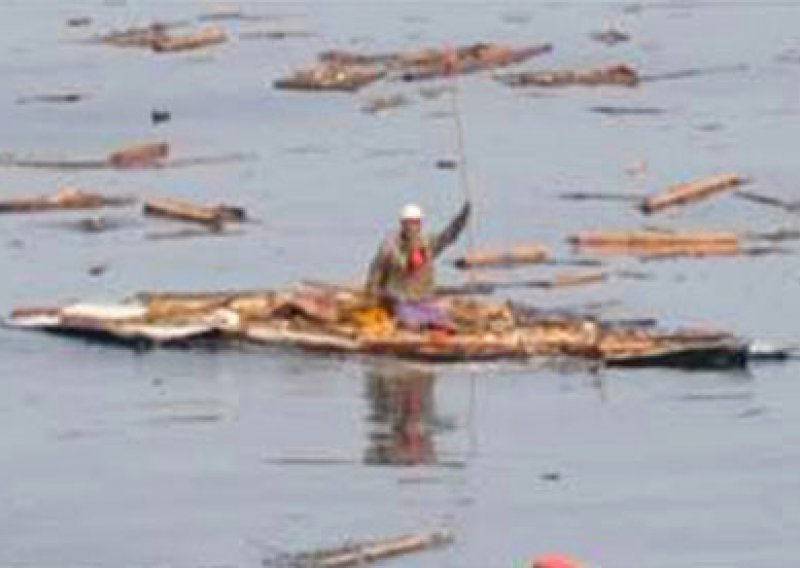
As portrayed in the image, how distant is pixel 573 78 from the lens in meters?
64.9

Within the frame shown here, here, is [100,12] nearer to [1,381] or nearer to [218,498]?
[1,381]

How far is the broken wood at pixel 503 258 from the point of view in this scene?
149ft

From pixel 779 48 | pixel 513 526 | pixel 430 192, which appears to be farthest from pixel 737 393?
pixel 779 48

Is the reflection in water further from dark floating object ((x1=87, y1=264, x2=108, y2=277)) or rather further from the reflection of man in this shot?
dark floating object ((x1=87, y1=264, x2=108, y2=277))

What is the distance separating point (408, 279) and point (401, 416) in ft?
4.81

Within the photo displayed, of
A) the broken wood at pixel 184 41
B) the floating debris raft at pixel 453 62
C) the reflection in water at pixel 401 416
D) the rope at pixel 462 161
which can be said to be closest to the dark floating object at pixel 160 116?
the floating debris raft at pixel 453 62

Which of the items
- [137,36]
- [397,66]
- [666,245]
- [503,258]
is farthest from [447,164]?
[137,36]

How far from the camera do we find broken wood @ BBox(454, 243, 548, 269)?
149 feet

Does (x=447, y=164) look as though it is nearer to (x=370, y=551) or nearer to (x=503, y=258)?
(x=503, y=258)

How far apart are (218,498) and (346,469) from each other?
1.54m

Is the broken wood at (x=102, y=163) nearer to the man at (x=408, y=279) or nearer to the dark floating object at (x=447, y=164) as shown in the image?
the dark floating object at (x=447, y=164)

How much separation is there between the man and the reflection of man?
553 millimetres

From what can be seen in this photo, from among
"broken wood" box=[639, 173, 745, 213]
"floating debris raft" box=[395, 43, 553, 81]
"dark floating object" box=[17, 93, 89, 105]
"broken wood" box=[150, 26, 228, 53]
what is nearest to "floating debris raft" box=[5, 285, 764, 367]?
"broken wood" box=[639, 173, 745, 213]

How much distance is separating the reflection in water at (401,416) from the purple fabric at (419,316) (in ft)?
1.53
